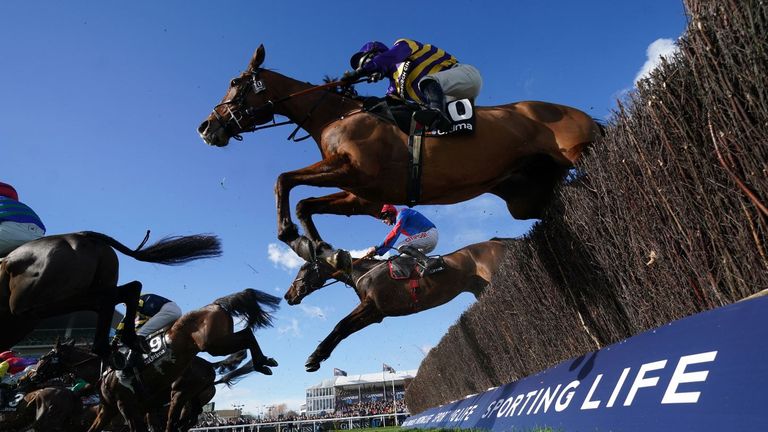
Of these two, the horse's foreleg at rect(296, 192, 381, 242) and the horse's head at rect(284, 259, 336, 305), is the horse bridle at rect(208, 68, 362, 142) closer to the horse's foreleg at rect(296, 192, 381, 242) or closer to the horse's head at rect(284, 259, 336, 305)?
the horse's foreleg at rect(296, 192, 381, 242)

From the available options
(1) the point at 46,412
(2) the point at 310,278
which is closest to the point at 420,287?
(2) the point at 310,278

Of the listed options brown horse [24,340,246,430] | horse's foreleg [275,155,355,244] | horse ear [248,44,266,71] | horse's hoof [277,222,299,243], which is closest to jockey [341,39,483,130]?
horse's foreleg [275,155,355,244]

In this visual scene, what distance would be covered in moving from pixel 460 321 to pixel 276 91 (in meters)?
4.43

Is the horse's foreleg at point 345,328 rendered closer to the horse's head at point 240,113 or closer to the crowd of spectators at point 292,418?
the horse's head at point 240,113

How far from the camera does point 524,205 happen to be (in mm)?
4344

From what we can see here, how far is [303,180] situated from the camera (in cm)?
394

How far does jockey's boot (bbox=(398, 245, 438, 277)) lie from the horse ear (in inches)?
150

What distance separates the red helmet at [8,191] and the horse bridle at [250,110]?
7.51 feet

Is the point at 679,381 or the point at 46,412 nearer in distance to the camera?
the point at 679,381

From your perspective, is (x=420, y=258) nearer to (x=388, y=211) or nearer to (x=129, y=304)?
(x=388, y=211)

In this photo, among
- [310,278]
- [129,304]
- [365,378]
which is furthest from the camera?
[365,378]

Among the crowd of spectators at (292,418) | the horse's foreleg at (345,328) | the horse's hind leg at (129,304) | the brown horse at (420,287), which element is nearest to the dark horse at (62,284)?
the horse's hind leg at (129,304)

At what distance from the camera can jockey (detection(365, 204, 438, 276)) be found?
7430 millimetres

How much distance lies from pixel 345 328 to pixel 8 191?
4614 millimetres
